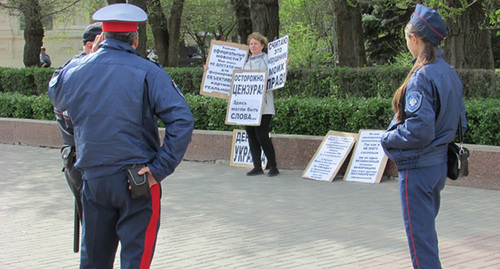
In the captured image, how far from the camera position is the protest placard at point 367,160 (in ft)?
27.1

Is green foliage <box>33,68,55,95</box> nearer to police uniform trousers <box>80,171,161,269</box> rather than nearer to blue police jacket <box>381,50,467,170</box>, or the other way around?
police uniform trousers <box>80,171,161,269</box>

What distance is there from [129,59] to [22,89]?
12.9 m

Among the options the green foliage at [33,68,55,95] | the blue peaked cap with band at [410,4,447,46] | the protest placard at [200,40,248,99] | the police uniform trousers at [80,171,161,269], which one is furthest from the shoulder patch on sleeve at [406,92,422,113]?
the green foliage at [33,68,55,95]

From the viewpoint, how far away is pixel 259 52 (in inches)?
359

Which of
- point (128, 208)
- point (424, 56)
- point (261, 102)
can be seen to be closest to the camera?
point (128, 208)

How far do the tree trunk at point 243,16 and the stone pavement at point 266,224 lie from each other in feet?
37.8

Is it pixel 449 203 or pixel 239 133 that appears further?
pixel 239 133

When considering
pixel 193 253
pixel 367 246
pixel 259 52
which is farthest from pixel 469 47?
pixel 193 253

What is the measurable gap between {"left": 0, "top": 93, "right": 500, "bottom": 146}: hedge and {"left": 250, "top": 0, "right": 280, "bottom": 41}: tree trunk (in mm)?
1948

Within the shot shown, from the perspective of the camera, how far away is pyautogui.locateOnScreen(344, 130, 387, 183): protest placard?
826cm

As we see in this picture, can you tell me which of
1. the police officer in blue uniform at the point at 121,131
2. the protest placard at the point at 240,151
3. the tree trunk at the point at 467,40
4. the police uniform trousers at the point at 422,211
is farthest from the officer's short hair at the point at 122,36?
the tree trunk at the point at 467,40

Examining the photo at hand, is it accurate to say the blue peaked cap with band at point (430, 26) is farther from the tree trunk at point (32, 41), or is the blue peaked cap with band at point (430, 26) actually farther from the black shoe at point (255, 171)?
the tree trunk at point (32, 41)

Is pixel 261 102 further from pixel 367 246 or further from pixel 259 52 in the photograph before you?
pixel 367 246

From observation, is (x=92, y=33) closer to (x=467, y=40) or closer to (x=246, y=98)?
(x=246, y=98)
